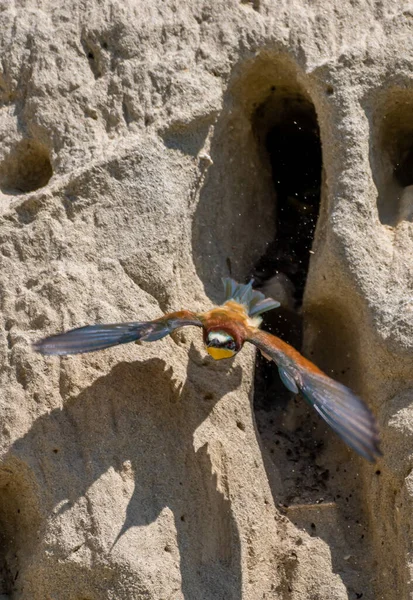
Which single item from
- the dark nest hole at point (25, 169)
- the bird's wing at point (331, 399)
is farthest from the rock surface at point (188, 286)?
the bird's wing at point (331, 399)

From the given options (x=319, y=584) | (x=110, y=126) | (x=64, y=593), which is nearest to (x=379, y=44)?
(x=110, y=126)

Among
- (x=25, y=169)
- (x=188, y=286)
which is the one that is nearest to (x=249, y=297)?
(x=188, y=286)

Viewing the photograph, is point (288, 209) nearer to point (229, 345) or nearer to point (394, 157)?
point (394, 157)

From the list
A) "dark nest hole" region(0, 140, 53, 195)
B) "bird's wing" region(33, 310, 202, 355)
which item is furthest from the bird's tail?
"dark nest hole" region(0, 140, 53, 195)

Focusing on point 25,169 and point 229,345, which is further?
point 25,169

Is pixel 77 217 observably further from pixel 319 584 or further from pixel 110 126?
pixel 319 584

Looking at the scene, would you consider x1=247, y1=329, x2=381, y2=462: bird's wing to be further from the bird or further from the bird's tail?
the bird's tail
